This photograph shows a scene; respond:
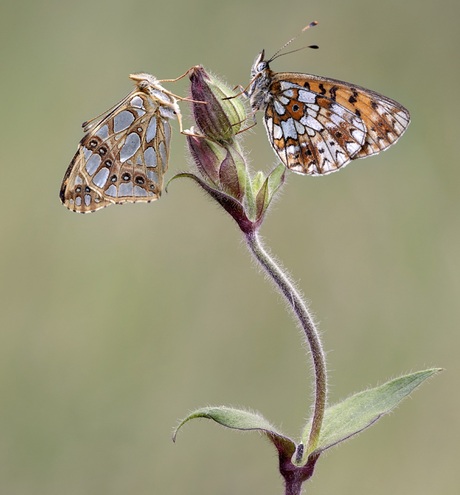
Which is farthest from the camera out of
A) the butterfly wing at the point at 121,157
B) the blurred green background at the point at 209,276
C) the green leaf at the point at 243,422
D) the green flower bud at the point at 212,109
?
the blurred green background at the point at 209,276

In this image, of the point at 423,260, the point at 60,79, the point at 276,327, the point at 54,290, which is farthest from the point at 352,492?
the point at 60,79

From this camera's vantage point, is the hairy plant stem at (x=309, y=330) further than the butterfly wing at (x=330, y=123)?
No

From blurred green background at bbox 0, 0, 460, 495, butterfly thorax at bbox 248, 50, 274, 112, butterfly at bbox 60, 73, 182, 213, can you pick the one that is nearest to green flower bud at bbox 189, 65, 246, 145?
butterfly thorax at bbox 248, 50, 274, 112

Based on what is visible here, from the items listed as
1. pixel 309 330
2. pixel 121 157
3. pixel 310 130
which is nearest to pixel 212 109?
pixel 310 130

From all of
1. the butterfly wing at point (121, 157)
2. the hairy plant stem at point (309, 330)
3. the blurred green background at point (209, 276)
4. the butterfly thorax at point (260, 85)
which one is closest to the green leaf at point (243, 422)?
the hairy plant stem at point (309, 330)

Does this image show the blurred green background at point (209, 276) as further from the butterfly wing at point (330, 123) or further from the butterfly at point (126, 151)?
the butterfly wing at point (330, 123)

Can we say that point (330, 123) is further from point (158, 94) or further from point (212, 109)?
point (158, 94)

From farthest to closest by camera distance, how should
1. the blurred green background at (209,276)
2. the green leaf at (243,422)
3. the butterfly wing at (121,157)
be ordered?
the blurred green background at (209,276) < the butterfly wing at (121,157) < the green leaf at (243,422)

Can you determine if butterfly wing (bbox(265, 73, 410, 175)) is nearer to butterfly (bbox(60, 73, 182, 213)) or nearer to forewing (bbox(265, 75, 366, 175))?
forewing (bbox(265, 75, 366, 175))
